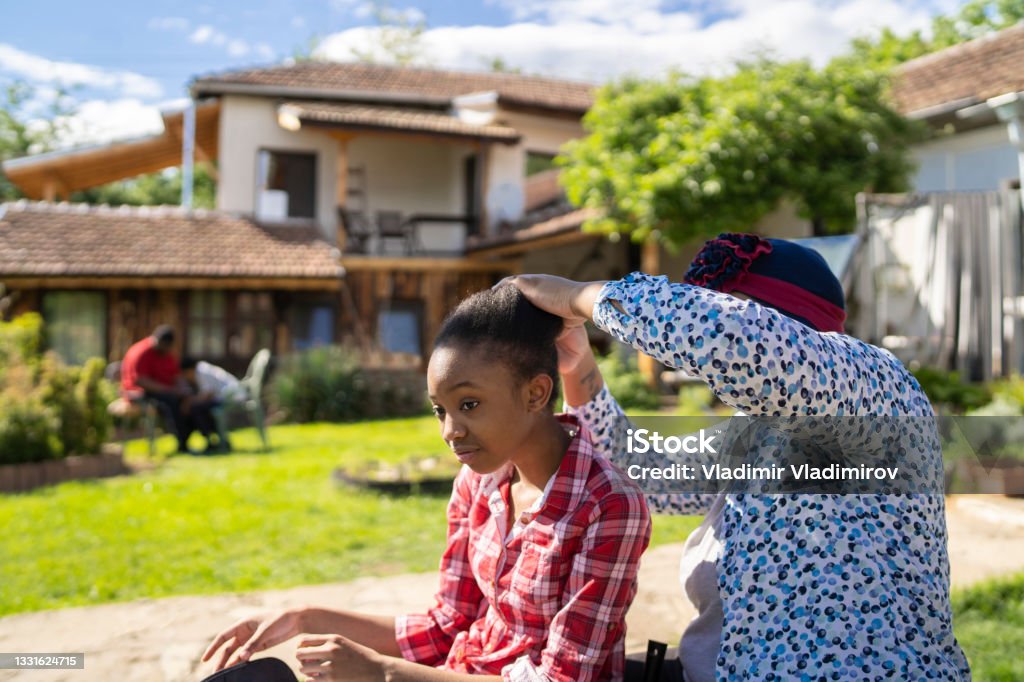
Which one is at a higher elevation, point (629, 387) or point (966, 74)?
point (966, 74)

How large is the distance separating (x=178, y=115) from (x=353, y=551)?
51.1 ft

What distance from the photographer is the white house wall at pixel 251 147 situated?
59.6 feet

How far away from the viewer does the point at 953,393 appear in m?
7.88

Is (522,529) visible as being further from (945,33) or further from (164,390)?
(945,33)

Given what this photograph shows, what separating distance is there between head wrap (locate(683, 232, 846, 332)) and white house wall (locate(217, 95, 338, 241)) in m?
17.6

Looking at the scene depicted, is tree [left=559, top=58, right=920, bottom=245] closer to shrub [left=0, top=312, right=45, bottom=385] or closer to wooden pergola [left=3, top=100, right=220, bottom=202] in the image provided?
shrub [left=0, top=312, right=45, bottom=385]

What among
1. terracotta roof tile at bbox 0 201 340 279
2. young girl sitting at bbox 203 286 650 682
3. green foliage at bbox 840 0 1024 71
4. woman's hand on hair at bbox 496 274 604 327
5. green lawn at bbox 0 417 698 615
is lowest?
green lawn at bbox 0 417 698 615

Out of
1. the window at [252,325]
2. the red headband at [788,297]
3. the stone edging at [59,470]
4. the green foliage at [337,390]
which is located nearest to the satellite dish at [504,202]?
the green foliage at [337,390]

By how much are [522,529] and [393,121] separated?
51.6 feet

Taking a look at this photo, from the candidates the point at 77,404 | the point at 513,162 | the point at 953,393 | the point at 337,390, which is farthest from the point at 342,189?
the point at 953,393

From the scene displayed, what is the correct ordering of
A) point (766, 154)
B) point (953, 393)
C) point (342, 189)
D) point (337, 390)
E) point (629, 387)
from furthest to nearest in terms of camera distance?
point (342, 189), point (337, 390), point (629, 387), point (766, 154), point (953, 393)

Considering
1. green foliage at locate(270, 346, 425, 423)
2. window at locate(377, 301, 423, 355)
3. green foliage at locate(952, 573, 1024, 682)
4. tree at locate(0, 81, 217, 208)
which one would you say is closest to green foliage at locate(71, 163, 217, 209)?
tree at locate(0, 81, 217, 208)

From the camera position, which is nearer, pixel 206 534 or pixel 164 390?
pixel 206 534

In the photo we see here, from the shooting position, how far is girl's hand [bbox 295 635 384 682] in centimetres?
159
